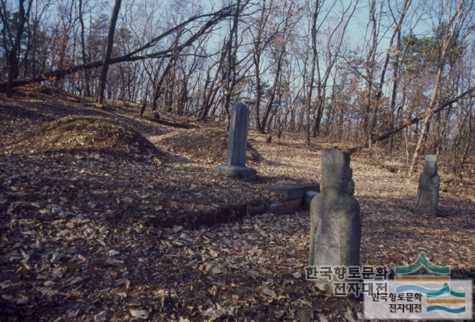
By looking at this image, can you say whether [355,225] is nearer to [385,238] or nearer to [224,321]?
[224,321]

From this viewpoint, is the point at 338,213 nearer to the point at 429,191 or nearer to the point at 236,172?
the point at 236,172

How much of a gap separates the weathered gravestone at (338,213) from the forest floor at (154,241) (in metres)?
0.36

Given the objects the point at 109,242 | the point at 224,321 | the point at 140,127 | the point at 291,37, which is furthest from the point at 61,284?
the point at 291,37

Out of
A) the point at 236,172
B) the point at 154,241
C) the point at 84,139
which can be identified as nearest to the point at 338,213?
the point at 154,241

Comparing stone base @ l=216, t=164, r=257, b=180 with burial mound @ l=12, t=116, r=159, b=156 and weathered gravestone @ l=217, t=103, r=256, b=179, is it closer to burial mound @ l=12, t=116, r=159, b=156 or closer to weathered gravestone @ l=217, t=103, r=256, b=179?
weathered gravestone @ l=217, t=103, r=256, b=179

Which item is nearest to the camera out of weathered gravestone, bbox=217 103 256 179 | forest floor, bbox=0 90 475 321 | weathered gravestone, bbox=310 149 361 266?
forest floor, bbox=0 90 475 321

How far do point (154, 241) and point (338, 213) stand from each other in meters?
1.90

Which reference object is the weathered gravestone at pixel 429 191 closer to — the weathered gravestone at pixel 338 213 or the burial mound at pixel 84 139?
the weathered gravestone at pixel 338 213

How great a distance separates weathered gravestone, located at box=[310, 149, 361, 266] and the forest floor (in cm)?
36

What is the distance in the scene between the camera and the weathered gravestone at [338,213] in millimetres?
2545

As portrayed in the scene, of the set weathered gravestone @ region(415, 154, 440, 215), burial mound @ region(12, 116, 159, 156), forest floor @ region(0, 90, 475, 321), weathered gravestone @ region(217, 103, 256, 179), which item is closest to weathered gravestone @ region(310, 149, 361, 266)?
forest floor @ region(0, 90, 475, 321)

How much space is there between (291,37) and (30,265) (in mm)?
21122

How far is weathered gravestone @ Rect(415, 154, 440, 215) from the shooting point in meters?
6.18

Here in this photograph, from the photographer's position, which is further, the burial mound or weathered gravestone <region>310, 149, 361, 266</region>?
the burial mound
